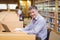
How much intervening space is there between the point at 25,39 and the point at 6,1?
34.4 feet

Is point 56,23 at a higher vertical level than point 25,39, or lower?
lower

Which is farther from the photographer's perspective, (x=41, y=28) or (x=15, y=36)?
(x=41, y=28)

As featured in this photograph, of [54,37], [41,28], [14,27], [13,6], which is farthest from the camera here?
[13,6]

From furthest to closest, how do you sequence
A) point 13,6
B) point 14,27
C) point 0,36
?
point 13,6 → point 14,27 → point 0,36

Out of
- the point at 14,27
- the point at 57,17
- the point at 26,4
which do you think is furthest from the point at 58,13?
the point at 26,4

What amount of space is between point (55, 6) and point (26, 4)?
919cm

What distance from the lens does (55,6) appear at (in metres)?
7.12

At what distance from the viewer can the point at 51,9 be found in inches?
314

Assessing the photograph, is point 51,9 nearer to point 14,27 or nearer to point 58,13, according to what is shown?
point 58,13

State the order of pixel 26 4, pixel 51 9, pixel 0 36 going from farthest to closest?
pixel 26 4 < pixel 51 9 < pixel 0 36

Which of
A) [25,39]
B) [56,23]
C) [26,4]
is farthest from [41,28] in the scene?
[26,4]

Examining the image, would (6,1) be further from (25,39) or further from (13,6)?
(25,39)

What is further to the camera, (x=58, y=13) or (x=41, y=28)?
(x=58, y=13)

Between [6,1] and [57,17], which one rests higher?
[6,1]
